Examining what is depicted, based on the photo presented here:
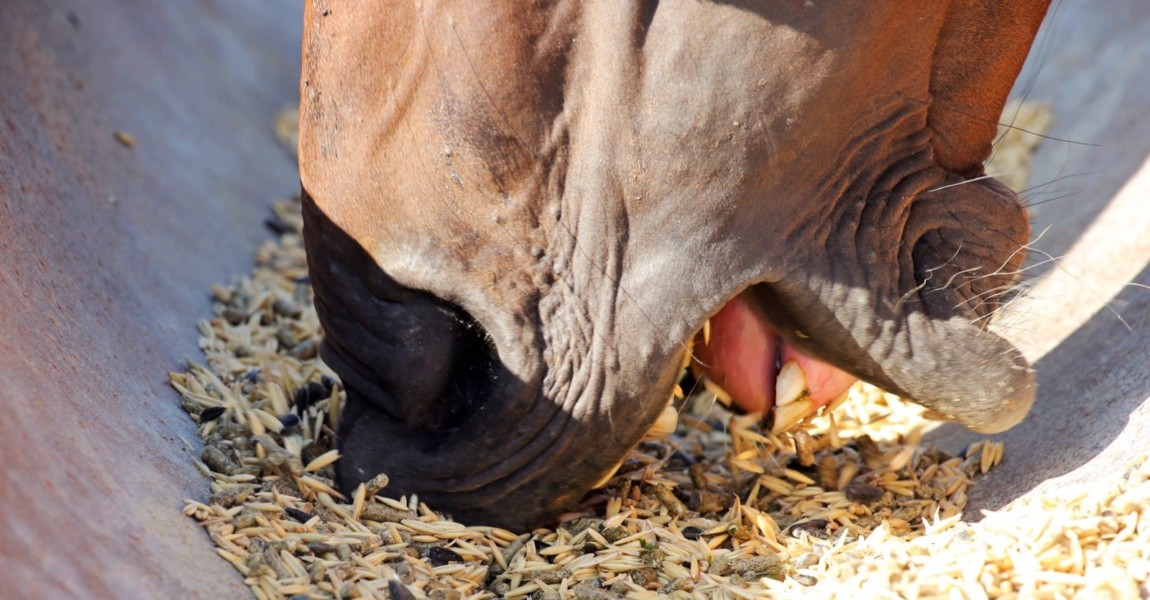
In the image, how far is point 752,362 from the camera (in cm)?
216

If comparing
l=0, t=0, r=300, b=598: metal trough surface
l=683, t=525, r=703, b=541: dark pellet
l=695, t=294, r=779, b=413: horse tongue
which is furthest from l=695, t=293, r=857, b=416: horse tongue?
l=0, t=0, r=300, b=598: metal trough surface

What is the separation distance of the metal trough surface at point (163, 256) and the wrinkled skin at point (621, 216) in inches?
15.5

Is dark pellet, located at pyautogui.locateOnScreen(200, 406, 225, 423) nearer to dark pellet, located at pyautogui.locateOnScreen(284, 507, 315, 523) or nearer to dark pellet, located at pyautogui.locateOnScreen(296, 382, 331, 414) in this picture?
dark pellet, located at pyautogui.locateOnScreen(296, 382, 331, 414)

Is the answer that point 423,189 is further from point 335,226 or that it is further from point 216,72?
point 216,72

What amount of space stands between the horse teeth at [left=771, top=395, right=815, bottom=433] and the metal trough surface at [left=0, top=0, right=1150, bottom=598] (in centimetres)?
40

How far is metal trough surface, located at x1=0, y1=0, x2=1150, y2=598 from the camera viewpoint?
1.63 meters

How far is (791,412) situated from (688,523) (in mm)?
299

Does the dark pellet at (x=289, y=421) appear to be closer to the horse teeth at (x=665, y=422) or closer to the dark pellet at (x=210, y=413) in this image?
the dark pellet at (x=210, y=413)

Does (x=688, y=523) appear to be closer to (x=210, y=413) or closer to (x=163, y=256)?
(x=210, y=413)

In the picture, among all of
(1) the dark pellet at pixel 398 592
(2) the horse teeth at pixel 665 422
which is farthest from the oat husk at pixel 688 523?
(2) the horse teeth at pixel 665 422

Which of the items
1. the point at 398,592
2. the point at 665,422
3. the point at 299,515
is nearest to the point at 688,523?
the point at 665,422

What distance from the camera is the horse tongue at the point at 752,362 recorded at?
2137 mm

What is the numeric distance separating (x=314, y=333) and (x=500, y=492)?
1060mm

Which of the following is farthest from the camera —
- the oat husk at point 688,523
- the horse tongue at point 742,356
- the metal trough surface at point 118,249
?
the horse tongue at point 742,356
